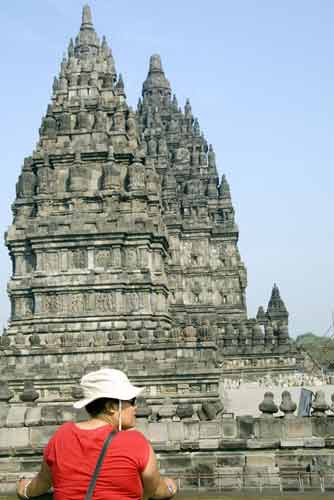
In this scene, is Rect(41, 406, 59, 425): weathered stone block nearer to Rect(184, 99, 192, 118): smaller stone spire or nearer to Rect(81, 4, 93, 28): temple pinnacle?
Rect(81, 4, 93, 28): temple pinnacle

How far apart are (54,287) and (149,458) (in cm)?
3011

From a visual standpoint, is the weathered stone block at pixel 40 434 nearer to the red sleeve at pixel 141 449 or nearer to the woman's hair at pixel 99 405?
the woman's hair at pixel 99 405

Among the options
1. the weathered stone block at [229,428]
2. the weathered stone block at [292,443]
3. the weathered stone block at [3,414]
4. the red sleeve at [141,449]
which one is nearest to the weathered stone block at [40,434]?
the weathered stone block at [3,414]

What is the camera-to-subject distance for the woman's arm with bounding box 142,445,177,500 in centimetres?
450

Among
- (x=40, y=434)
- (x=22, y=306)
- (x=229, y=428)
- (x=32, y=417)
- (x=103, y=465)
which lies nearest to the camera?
(x=103, y=465)

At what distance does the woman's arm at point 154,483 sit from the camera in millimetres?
4496

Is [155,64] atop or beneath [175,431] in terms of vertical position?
atop

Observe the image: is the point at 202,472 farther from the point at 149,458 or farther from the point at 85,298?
the point at 85,298

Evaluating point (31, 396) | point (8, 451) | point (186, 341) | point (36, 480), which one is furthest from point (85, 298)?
point (36, 480)

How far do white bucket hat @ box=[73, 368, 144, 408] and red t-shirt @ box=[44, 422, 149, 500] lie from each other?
0.18 metres

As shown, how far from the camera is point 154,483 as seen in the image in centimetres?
453

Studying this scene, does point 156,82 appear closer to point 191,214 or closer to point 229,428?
point 191,214

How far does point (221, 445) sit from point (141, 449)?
11.7 metres

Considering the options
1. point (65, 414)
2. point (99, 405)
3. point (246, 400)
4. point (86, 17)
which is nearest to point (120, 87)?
point (86, 17)
